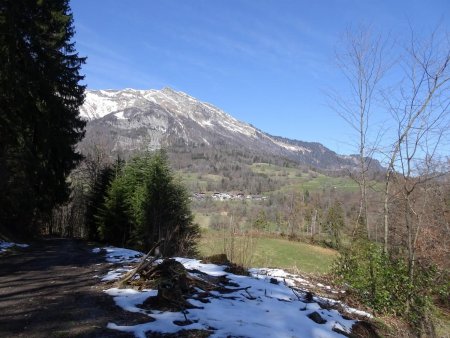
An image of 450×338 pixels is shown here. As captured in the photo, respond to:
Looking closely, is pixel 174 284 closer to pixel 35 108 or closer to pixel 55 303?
pixel 55 303

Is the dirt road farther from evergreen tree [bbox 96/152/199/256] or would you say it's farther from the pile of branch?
A: evergreen tree [bbox 96/152/199/256]

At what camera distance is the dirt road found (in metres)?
4.68

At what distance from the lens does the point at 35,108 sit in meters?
17.9

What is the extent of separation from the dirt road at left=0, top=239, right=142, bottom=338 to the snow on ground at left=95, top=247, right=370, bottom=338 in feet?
0.84

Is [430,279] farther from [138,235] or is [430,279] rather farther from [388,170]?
[138,235]

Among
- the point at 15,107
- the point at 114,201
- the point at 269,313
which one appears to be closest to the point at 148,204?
the point at 114,201

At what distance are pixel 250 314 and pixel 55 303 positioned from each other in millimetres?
2958

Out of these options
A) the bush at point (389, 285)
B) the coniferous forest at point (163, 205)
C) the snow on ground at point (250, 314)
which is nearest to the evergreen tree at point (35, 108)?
the coniferous forest at point (163, 205)

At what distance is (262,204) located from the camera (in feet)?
335

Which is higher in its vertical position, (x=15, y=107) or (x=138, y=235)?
(x=15, y=107)

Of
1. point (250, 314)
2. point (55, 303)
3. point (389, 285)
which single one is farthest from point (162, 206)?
point (250, 314)

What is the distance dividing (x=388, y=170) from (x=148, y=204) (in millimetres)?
14087

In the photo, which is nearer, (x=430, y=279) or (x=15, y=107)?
(x=430, y=279)

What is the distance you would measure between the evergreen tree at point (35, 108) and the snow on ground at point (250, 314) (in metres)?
11.0
